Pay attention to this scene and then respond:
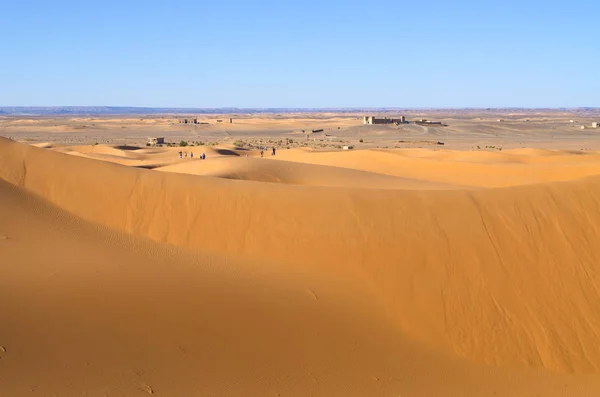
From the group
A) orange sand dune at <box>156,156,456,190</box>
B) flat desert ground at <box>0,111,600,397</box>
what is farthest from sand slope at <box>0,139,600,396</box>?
orange sand dune at <box>156,156,456,190</box>

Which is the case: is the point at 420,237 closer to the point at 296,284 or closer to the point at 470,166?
the point at 296,284

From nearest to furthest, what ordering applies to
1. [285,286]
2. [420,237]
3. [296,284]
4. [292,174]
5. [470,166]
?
[285,286] → [296,284] → [420,237] → [292,174] → [470,166]

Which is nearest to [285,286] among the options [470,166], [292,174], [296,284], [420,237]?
[296,284]

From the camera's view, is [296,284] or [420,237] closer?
[296,284]

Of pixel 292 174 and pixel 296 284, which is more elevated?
pixel 296 284

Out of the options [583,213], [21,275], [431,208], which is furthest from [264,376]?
[583,213]

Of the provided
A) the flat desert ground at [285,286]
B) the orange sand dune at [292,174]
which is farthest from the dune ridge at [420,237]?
the orange sand dune at [292,174]

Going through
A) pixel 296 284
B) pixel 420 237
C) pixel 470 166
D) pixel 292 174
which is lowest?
pixel 470 166
